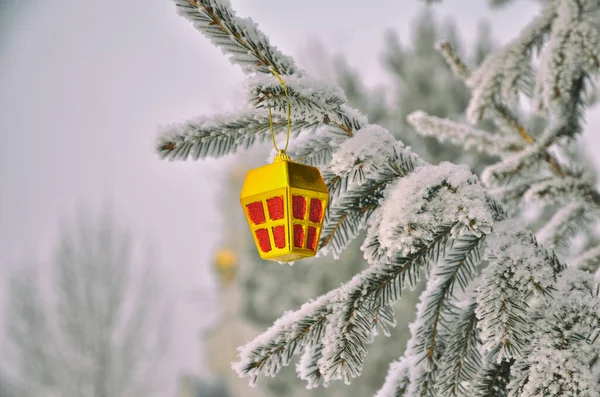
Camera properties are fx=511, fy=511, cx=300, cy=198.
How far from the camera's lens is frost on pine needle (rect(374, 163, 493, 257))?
23.0 inches

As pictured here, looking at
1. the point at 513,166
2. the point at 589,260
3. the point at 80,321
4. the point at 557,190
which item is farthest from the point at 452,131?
the point at 80,321

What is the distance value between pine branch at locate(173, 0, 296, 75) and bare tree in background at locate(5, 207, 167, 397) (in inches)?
365

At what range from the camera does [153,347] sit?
9.97 meters

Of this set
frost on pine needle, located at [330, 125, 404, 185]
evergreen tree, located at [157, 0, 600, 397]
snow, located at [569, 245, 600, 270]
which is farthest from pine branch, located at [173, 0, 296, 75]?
snow, located at [569, 245, 600, 270]

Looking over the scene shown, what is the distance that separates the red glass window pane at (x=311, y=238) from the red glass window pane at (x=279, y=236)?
37 millimetres

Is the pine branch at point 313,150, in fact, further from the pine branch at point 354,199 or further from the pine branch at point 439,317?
the pine branch at point 439,317

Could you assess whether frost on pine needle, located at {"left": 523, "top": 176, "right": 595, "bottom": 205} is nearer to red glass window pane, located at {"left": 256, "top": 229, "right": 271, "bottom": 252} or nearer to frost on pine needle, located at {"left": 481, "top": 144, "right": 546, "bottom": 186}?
frost on pine needle, located at {"left": 481, "top": 144, "right": 546, "bottom": 186}

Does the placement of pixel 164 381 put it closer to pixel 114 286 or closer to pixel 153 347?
pixel 153 347

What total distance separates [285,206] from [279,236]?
0.16ft

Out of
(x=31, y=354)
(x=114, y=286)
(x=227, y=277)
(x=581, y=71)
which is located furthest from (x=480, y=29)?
(x=227, y=277)

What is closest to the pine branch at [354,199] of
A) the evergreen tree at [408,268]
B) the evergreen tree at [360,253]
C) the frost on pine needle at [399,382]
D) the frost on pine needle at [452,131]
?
Result: the evergreen tree at [408,268]

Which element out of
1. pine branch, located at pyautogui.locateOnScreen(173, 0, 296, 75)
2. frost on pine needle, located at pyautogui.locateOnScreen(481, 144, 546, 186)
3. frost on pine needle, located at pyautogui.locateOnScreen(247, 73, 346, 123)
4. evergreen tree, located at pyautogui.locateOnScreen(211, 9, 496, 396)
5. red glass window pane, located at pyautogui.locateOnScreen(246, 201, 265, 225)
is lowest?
red glass window pane, located at pyautogui.locateOnScreen(246, 201, 265, 225)

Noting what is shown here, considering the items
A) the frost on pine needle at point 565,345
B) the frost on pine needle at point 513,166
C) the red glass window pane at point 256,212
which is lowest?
the frost on pine needle at point 565,345

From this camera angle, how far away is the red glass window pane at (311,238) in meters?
Answer: 0.72
